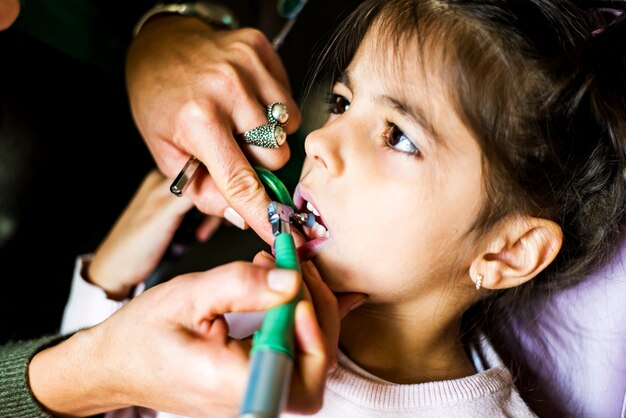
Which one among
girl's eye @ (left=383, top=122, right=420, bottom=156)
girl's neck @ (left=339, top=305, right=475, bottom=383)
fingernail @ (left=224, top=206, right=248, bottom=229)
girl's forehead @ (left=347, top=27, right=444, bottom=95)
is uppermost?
girl's forehead @ (left=347, top=27, right=444, bottom=95)

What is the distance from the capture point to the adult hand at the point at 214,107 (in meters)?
0.88

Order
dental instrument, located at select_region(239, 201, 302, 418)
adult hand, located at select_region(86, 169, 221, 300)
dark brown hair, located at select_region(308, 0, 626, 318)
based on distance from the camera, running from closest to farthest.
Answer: dental instrument, located at select_region(239, 201, 302, 418)
dark brown hair, located at select_region(308, 0, 626, 318)
adult hand, located at select_region(86, 169, 221, 300)

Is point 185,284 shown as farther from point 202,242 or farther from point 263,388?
A: point 202,242

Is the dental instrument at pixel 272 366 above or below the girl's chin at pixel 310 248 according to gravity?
above

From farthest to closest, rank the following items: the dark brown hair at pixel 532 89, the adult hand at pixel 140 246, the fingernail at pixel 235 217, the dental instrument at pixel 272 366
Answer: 1. the adult hand at pixel 140 246
2. the fingernail at pixel 235 217
3. the dark brown hair at pixel 532 89
4. the dental instrument at pixel 272 366

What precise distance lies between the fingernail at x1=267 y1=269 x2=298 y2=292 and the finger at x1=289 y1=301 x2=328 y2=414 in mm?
28

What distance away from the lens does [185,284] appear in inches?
27.3

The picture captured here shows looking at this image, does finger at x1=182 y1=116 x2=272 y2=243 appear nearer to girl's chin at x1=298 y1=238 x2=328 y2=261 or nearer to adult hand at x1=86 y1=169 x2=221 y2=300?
girl's chin at x1=298 y1=238 x2=328 y2=261

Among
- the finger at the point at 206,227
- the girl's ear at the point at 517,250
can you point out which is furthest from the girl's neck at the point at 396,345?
the finger at the point at 206,227

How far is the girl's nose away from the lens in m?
0.85

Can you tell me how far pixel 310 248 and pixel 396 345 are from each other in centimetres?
26

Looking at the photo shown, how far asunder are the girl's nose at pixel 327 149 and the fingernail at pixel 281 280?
0.82 feet

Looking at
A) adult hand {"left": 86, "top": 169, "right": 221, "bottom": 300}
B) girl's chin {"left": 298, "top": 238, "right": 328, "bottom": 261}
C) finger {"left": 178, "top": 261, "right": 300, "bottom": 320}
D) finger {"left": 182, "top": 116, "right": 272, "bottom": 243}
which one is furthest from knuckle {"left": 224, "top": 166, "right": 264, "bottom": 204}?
adult hand {"left": 86, "top": 169, "right": 221, "bottom": 300}

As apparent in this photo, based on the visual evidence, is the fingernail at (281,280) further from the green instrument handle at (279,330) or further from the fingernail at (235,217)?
the fingernail at (235,217)
